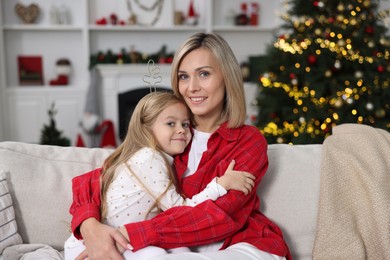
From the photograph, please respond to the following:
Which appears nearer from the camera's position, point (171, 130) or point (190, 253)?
point (190, 253)

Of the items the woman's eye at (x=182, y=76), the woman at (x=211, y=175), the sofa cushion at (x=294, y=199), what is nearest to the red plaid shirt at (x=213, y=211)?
the woman at (x=211, y=175)

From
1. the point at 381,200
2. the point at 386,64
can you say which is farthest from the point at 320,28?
the point at 381,200

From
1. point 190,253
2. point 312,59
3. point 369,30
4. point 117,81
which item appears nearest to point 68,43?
point 117,81

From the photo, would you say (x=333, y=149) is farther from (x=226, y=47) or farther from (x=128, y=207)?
(x=128, y=207)

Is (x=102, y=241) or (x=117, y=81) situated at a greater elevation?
(x=117, y=81)

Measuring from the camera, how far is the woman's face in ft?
5.67

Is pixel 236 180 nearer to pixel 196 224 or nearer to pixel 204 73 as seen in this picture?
pixel 196 224

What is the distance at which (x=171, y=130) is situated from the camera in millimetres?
1723

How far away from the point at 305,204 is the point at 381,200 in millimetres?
291

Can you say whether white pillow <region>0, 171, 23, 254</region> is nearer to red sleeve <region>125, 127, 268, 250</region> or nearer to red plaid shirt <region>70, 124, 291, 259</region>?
red plaid shirt <region>70, 124, 291, 259</region>

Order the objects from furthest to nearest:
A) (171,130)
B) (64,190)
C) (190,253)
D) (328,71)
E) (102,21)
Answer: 1. (102,21)
2. (328,71)
3. (64,190)
4. (171,130)
5. (190,253)

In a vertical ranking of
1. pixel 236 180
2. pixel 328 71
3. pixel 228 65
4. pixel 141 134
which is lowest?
pixel 236 180

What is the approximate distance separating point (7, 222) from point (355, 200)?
135 centimetres

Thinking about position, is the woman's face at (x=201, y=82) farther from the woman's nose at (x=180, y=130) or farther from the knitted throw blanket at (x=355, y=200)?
the knitted throw blanket at (x=355, y=200)
